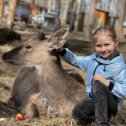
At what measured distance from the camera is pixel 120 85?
574 centimetres

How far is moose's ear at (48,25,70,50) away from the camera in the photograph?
6477 mm

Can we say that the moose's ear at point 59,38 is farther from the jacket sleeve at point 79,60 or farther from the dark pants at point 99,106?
the dark pants at point 99,106

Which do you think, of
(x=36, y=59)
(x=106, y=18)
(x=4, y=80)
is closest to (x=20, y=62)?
(x=36, y=59)

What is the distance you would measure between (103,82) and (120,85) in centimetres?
22

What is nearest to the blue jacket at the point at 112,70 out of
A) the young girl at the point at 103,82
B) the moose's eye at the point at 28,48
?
the young girl at the point at 103,82

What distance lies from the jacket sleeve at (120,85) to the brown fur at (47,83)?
2.97 feet

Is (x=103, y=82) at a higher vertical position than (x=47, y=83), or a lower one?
higher

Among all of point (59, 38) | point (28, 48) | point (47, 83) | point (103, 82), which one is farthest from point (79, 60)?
point (103, 82)

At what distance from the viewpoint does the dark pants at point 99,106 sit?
223 inches

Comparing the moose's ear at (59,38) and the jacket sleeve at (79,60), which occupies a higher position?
the moose's ear at (59,38)

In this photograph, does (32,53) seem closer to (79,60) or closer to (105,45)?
(79,60)

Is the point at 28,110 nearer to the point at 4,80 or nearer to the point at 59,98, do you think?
the point at 59,98

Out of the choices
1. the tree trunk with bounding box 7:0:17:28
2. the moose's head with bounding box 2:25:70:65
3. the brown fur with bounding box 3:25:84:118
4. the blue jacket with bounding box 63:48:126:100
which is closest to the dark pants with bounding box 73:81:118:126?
the blue jacket with bounding box 63:48:126:100

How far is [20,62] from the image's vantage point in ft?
22.5
